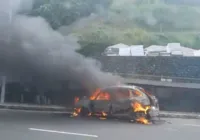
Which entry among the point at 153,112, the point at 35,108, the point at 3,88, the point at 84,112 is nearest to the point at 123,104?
the point at 153,112

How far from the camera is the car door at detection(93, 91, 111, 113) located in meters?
9.22

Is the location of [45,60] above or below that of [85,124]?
above

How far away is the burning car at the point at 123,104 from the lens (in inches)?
348

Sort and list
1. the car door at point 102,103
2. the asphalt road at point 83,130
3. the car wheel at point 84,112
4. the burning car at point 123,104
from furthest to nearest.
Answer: the car wheel at point 84,112, the car door at point 102,103, the burning car at point 123,104, the asphalt road at point 83,130

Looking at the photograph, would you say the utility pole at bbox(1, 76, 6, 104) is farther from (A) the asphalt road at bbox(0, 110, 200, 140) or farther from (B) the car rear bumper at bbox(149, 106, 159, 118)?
(B) the car rear bumper at bbox(149, 106, 159, 118)

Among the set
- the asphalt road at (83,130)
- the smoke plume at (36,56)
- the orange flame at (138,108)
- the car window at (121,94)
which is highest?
the smoke plume at (36,56)

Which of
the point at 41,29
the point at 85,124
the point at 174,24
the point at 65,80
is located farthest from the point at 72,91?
the point at 174,24

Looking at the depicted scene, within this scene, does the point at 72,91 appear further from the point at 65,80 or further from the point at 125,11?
the point at 125,11

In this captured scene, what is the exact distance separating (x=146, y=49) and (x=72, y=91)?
4.04 meters

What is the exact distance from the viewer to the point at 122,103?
29.7 ft

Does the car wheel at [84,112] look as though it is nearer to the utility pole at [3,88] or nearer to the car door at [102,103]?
the car door at [102,103]

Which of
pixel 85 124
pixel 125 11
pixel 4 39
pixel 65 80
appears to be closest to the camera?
pixel 85 124

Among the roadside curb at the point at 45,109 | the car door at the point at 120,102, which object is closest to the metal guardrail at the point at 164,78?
the roadside curb at the point at 45,109

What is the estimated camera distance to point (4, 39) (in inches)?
436
